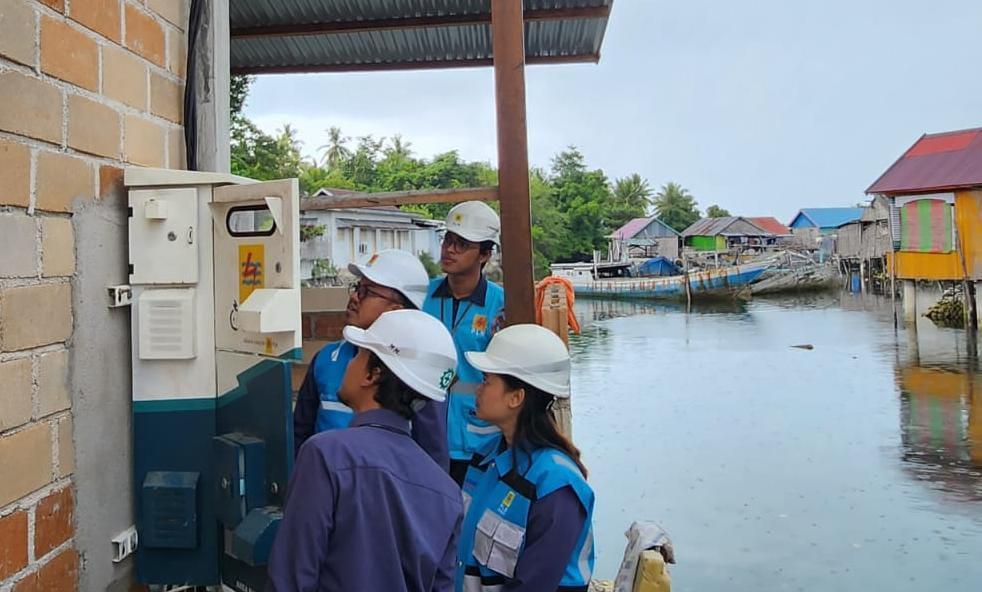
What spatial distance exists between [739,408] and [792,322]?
17193 millimetres

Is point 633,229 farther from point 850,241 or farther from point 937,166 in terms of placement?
point 937,166

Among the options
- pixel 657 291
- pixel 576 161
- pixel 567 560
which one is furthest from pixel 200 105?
pixel 576 161

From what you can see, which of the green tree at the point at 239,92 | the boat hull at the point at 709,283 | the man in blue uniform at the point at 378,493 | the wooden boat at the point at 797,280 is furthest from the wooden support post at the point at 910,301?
the man in blue uniform at the point at 378,493

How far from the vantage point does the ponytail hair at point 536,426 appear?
8.09 ft

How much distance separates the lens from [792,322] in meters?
30.9

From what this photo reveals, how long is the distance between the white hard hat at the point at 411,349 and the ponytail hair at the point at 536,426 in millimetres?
499

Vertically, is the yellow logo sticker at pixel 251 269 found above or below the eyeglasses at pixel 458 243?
below

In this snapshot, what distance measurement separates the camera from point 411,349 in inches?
78.6

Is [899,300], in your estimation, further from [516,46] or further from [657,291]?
[516,46]

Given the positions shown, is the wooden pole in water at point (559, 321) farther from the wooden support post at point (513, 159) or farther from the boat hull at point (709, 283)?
the boat hull at point (709, 283)

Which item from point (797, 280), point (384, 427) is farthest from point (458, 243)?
point (797, 280)

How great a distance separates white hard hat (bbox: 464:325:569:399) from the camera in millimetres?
2518

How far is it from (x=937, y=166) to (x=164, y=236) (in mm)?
27587

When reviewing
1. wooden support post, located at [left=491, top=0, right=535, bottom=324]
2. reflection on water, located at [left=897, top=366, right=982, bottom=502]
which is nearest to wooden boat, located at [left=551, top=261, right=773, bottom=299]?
reflection on water, located at [left=897, top=366, right=982, bottom=502]
